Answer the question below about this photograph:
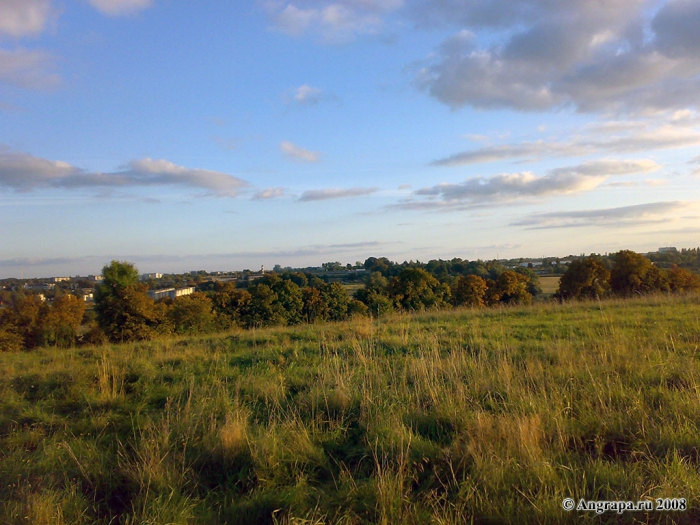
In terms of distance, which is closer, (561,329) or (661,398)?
(661,398)

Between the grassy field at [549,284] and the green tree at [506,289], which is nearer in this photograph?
the green tree at [506,289]

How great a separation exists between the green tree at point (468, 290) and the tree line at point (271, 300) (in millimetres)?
107

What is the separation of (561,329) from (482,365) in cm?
455

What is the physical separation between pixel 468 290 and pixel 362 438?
1755 inches

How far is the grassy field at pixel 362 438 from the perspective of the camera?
3.28 metres

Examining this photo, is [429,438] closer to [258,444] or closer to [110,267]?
[258,444]

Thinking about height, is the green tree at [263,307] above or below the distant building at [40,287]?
below

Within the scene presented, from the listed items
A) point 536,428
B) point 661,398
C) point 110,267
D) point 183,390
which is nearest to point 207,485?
point 183,390

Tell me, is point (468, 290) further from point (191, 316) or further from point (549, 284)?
point (191, 316)

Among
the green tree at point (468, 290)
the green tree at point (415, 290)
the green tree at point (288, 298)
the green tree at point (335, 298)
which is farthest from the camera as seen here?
the green tree at point (468, 290)

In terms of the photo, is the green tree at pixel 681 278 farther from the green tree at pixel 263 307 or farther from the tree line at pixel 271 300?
the green tree at pixel 263 307

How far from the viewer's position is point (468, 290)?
47.1m

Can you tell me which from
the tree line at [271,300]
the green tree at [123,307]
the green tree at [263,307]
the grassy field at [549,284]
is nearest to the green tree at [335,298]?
the tree line at [271,300]

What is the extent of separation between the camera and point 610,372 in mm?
5828
